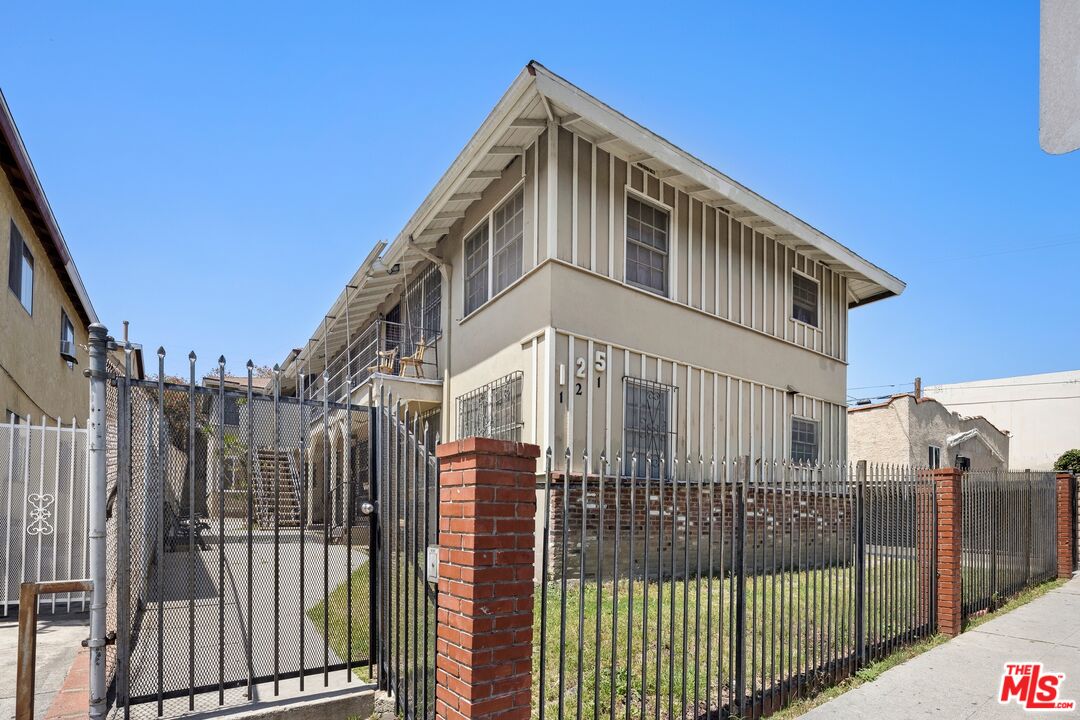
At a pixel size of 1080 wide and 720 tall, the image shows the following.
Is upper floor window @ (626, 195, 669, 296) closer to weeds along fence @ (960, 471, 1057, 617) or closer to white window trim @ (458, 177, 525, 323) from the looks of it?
white window trim @ (458, 177, 525, 323)

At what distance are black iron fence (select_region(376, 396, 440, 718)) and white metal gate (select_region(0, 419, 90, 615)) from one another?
471 cm

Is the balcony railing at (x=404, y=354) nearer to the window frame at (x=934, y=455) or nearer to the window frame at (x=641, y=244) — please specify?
the window frame at (x=641, y=244)

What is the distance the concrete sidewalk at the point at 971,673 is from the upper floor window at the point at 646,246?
637 centimetres

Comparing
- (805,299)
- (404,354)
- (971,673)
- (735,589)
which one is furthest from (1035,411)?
(735,589)

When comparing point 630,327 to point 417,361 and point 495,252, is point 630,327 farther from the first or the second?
point 417,361

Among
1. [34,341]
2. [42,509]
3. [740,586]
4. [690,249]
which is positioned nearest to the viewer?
[740,586]

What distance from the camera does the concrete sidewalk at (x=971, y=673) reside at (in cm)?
534

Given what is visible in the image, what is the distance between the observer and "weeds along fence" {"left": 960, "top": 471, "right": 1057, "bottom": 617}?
27.9 ft

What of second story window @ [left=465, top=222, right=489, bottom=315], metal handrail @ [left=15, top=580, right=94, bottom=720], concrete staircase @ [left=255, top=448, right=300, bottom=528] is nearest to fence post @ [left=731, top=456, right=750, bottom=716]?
concrete staircase @ [left=255, top=448, right=300, bottom=528]

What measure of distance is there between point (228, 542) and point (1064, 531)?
13.1 meters

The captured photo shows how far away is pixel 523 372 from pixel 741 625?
5.81m

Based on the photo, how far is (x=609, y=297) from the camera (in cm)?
1067

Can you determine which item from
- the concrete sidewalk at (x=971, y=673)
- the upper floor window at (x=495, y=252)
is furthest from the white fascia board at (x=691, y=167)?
the concrete sidewalk at (x=971, y=673)

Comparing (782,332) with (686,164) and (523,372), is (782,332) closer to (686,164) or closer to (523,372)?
(686,164)
